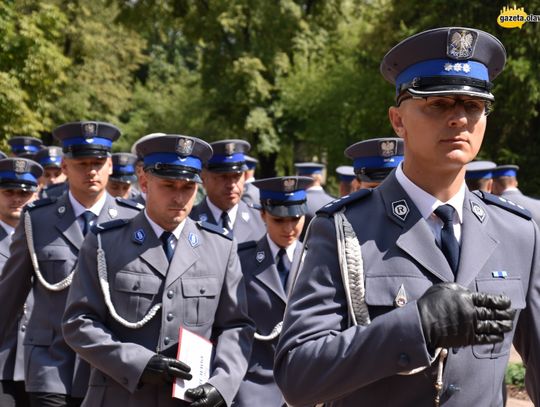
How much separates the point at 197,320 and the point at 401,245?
2198mm

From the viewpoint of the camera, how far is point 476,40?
287cm

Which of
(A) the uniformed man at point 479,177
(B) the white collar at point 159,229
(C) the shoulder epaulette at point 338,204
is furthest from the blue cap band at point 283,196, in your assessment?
(C) the shoulder epaulette at point 338,204

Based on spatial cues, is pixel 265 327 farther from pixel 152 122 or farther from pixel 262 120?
pixel 152 122

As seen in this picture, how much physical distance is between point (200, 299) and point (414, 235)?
86.2 inches

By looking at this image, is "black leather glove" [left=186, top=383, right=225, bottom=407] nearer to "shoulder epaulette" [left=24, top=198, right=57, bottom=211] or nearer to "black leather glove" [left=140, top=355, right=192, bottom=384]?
"black leather glove" [left=140, top=355, right=192, bottom=384]

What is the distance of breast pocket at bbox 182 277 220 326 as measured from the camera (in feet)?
15.7

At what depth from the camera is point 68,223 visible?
641 cm

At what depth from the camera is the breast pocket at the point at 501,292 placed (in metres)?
2.81

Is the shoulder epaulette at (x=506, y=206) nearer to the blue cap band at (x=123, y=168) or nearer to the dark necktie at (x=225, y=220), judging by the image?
the dark necktie at (x=225, y=220)

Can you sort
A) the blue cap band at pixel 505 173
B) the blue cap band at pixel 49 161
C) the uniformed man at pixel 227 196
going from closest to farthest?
the uniformed man at pixel 227 196, the blue cap band at pixel 505 173, the blue cap band at pixel 49 161

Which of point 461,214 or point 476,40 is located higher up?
point 476,40

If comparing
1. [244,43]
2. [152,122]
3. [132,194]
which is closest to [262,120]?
[244,43]

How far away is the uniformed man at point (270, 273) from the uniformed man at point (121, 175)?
4.05m

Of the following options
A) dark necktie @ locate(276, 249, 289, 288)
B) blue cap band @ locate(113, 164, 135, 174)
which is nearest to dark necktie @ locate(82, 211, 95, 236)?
dark necktie @ locate(276, 249, 289, 288)
